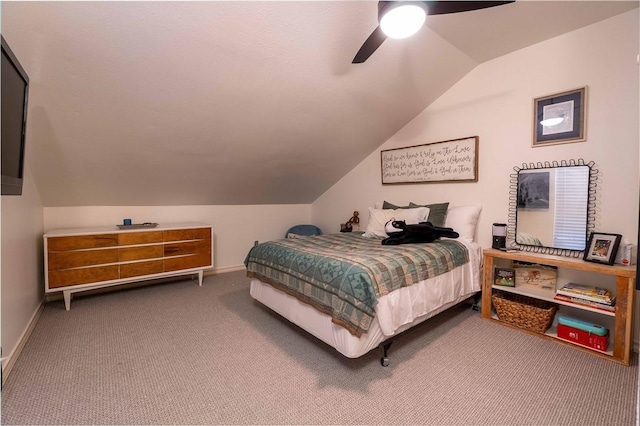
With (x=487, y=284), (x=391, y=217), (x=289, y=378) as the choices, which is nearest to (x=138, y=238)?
(x=289, y=378)

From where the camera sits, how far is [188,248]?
3471 millimetres

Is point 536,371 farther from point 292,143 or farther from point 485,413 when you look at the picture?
point 292,143

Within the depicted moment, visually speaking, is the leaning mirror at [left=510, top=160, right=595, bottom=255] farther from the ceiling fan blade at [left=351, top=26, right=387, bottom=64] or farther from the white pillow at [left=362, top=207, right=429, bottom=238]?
the ceiling fan blade at [left=351, top=26, right=387, bottom=64]

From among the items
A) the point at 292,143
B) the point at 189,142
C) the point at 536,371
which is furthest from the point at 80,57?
the point at 536,371

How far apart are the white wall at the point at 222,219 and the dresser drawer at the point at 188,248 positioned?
555mm

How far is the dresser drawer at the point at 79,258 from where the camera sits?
8.82ft

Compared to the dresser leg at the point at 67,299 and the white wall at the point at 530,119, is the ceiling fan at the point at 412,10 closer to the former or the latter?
the white wall at the point at 530,119

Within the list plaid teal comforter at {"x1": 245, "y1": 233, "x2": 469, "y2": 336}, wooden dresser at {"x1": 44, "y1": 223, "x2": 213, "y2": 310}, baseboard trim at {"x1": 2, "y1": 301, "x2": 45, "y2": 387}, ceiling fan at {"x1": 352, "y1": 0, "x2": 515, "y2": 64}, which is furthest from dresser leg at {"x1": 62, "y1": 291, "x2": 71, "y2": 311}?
ceiling fan at {"x1": 352, "y1": 0, "x2": 515, "y2": 64}

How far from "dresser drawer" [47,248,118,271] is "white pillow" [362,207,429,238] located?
2.72 meters

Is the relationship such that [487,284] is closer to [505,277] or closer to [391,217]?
[505,277]

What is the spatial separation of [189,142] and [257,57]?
3.78 feet

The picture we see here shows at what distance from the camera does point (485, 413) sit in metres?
1.46

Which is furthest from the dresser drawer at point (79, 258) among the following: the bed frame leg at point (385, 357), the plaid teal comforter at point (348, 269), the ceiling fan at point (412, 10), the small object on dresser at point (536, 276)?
the small object on dresser at point (536, 276)

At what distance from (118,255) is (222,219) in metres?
1.42
